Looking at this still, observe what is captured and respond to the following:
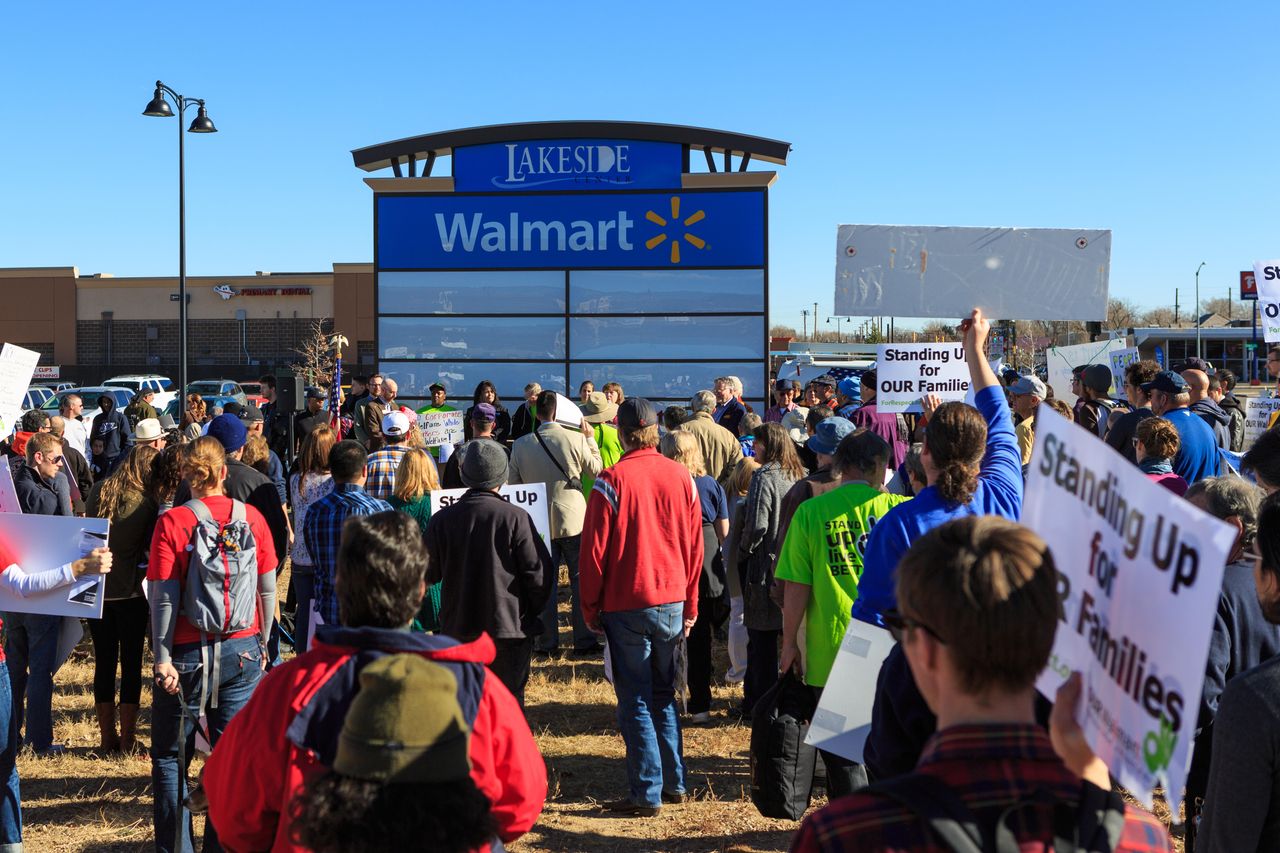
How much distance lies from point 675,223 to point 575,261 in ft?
5.24

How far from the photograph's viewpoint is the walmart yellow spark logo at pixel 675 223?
57.1 feet

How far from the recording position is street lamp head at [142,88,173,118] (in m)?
20.8

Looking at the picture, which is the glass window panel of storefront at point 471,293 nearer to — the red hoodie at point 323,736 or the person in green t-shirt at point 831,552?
the person in green t-shirt at point 831,552

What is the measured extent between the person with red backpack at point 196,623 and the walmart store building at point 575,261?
12.5 m

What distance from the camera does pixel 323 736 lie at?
2.60 meters

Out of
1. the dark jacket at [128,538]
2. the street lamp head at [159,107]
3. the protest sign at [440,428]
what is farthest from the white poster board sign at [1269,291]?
the street lamp head at [159,107]

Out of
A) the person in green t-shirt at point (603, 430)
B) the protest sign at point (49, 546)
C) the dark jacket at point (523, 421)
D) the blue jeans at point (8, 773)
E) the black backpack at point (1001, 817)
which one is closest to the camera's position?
the black backpack at point (1001, 817)

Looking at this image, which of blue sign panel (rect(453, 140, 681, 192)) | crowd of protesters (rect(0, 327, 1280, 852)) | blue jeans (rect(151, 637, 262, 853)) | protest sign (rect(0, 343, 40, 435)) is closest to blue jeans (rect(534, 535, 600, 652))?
crowd of protesters (rect(0, 327, 1280, 852))

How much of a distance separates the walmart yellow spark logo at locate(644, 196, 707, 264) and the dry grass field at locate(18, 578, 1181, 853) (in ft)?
32.1

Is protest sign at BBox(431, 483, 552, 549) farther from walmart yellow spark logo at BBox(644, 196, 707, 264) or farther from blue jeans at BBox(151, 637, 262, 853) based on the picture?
walmart yellow spark logo at BBox(644, 196, 707, 264)

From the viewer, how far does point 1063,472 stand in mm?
2320

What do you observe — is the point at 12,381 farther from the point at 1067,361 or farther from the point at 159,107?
the point at 159,107

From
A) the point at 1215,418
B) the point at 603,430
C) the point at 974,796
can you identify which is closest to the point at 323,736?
the point at 974,796

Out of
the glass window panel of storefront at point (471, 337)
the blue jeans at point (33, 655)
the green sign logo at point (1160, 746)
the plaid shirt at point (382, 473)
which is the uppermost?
the glass window panel of storefront at point (471, 337)
